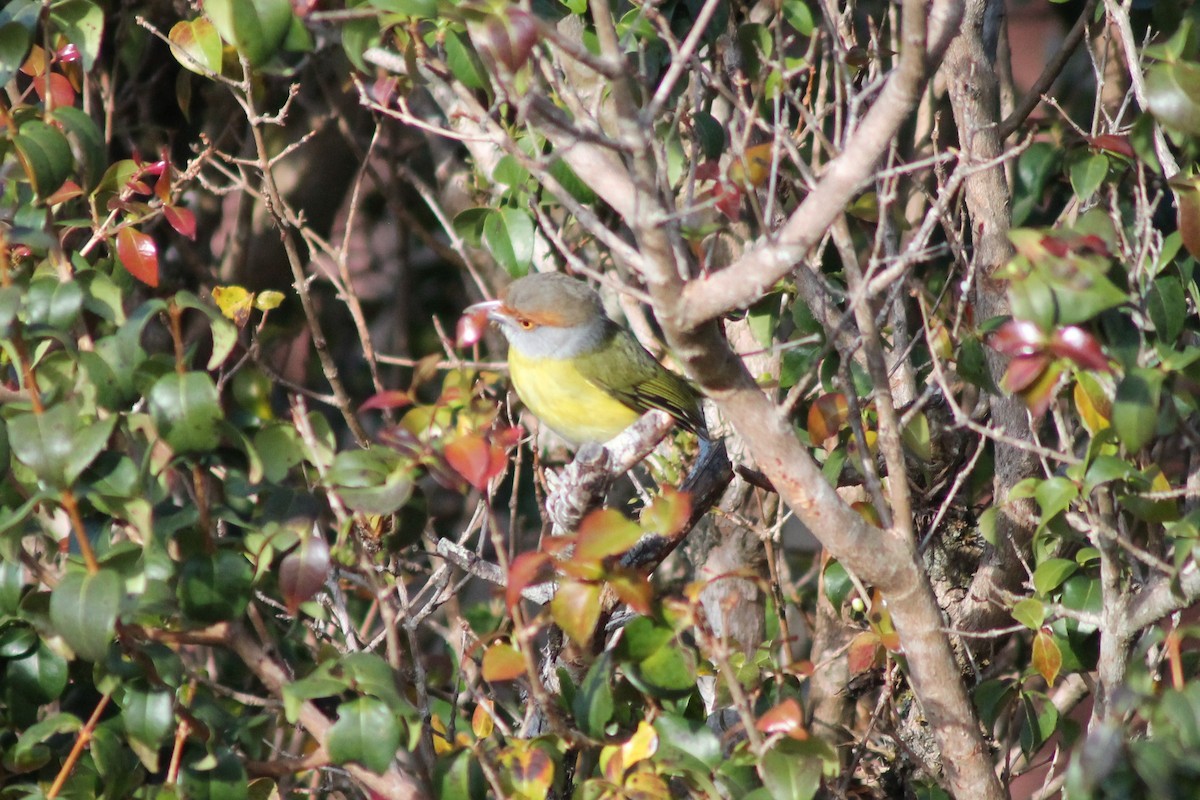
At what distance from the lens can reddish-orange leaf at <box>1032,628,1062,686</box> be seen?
2516 mm

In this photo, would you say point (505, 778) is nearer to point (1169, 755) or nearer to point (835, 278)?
point (1169, 755)

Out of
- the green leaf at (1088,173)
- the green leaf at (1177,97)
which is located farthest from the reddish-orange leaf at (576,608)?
the green leaf at (1088,173)

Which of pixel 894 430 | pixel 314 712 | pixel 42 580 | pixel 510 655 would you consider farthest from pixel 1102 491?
pixel 42 580

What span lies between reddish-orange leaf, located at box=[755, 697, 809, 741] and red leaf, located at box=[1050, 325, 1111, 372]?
0.70m

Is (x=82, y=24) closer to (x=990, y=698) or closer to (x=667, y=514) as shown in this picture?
(x=667, y=514)

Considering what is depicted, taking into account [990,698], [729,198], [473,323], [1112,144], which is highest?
[1112,144]

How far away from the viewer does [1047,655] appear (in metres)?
2.52

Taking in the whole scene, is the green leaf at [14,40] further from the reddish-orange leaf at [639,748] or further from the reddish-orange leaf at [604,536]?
the reddish-orange leaf at [639,748]

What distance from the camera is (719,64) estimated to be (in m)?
3.44

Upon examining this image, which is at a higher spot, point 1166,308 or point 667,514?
point 1166,308

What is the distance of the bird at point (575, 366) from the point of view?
366 cm

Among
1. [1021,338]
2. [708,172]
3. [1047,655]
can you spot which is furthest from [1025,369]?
[708,172]

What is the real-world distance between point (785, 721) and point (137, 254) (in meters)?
1.68

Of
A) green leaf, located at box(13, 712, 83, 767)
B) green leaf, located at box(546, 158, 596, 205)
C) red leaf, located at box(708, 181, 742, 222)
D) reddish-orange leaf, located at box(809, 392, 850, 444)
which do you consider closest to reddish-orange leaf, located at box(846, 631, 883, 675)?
reddish-orange leaf, located at box(809, 392, 850, 444)
